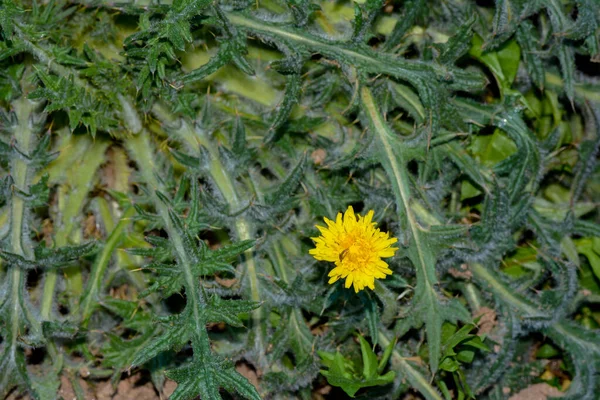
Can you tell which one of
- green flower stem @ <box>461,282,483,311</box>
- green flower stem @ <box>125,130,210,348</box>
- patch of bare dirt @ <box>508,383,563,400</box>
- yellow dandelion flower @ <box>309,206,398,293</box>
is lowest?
patch of bare dirt @ <box>508,383,563,400</box>

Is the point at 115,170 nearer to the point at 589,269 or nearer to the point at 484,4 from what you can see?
the point at 484,4

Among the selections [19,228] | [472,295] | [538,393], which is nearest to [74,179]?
[19,228]

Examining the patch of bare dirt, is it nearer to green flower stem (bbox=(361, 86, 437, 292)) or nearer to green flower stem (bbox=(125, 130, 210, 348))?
green flower stem (bbox=(361, 86, 437, 292))

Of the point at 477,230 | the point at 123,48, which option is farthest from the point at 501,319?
the point at 123,48

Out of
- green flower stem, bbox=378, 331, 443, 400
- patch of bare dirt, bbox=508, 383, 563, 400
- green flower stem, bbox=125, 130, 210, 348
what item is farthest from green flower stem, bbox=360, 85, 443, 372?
green flower stem, bbox=125, 130, 210, 348

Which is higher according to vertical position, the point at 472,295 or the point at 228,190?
the point at 228,190

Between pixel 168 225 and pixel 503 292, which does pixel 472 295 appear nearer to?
pixel 503 292
